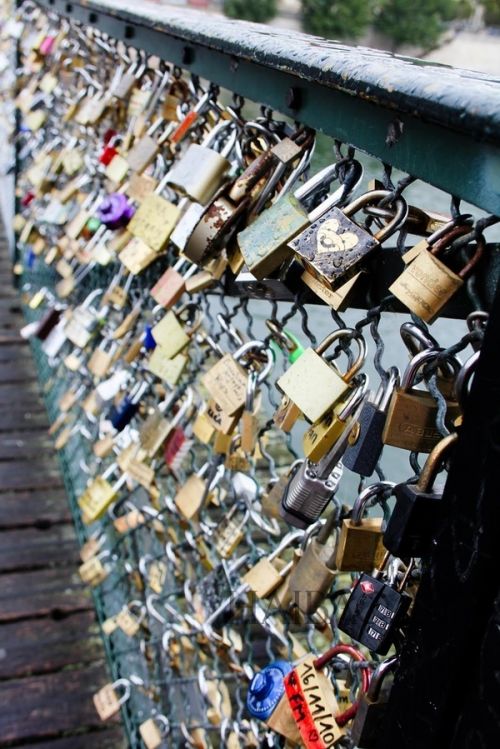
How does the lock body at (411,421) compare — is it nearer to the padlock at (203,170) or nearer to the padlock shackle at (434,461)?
the padlock shackle at (434,461)

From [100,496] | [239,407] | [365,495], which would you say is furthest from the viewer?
[100,496]

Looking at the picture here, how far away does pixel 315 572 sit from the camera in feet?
2.53

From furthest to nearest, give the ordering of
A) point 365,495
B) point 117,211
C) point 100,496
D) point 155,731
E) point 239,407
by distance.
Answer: point 100,496
point 117,211
point 155,731
point 239,407
point 365,495

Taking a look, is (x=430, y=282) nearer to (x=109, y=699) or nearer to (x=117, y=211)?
(x=117, y=211)

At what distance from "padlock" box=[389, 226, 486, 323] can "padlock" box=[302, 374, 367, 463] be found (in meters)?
0.12

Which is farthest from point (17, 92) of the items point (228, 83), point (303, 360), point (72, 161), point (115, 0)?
point (303, 360)

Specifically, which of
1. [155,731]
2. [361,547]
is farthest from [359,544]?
[155,731]

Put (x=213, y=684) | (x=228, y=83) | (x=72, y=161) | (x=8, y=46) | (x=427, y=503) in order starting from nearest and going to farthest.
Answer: (x=427, y=503) → (x=228, y=83) → (x=213, y=684) → (x=72, y=161) → (x=8, y=46)

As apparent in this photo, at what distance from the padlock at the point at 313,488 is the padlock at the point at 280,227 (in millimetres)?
174

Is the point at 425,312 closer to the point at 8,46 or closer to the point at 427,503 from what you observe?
the point at 427,503

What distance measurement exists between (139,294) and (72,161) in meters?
0.74

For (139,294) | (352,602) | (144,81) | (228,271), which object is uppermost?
(144,81)

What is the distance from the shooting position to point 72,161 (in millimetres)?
2068

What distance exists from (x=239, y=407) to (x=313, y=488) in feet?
0.63
